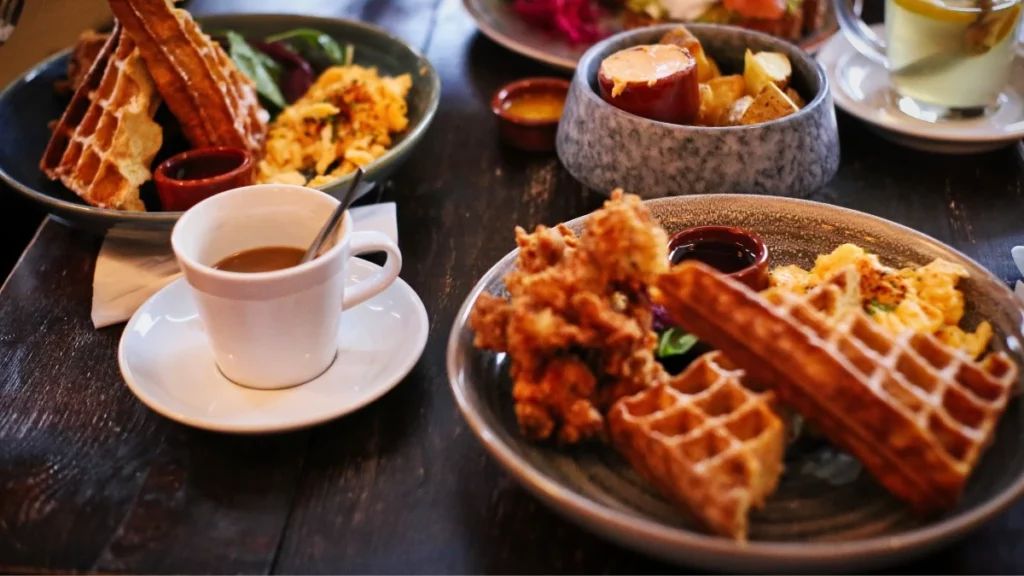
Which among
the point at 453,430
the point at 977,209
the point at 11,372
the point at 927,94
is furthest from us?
the point at 927,94

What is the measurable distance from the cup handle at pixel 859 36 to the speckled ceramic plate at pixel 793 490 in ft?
2.86

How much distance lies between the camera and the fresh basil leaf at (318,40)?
2266mm

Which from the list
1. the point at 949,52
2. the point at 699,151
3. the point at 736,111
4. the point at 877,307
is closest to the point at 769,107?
the point at 736,111

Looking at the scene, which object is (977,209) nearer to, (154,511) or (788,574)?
(788,574)

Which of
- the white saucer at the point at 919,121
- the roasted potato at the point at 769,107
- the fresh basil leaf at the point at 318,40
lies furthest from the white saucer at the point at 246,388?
the white saucer at the point at 919,121

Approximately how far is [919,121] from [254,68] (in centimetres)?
155

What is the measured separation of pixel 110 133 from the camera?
180 cm

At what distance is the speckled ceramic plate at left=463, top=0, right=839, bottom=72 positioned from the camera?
223cm

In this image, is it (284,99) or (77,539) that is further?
(284,99)

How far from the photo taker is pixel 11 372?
4.73 feet

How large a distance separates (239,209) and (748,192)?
88cm

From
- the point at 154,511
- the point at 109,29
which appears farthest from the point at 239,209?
the point at 109,29

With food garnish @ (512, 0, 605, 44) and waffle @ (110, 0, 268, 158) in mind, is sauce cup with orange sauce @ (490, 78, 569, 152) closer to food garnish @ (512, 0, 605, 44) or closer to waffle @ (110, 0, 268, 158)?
food garnish @ (512, 0, 605, 44)

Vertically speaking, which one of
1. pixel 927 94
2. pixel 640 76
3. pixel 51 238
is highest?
pixel 640 76
